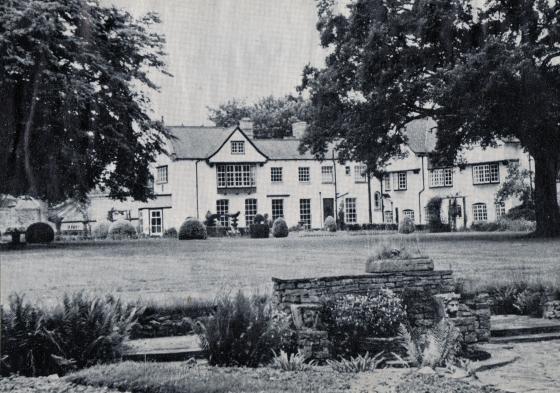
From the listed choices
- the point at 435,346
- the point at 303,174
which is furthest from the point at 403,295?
the point at 303,174

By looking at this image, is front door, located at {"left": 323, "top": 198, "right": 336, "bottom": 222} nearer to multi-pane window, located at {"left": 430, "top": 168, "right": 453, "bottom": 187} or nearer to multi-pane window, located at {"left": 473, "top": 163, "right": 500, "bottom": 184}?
multi-pane window, located at {"left": 430, "top": 168, "right": 453, "bottom": 187}

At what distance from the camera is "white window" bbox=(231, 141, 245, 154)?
169 feet

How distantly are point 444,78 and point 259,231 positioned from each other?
1648 cm

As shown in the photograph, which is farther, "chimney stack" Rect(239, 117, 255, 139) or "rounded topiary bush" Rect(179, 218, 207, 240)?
"chimney stack" Rect(239, 117, 255, 139)

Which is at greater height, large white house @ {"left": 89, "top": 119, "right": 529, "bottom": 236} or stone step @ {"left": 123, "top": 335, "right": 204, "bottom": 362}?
large white house @ {"left": 89, "top": 119, "right": 529, "bottom": 236}

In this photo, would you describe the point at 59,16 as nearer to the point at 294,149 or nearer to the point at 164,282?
the point at 164,282

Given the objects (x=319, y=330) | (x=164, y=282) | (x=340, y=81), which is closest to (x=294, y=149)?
(x=340, y=81)

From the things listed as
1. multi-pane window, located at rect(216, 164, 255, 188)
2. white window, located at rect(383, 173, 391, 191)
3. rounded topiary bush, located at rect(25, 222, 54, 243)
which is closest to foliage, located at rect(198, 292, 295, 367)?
rounded topiary bush, located at rect(25, 222, 54, 243)

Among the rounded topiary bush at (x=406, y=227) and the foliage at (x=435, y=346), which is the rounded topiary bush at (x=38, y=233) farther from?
the foliage at (x=435, y=346)

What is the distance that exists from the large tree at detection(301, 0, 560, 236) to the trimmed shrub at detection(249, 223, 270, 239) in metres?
8.68

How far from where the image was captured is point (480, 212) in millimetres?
48438

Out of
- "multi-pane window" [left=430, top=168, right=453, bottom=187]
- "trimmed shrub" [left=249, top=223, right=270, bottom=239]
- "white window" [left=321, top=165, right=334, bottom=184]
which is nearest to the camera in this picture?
"trimmed shrub" [left=249, top=223, right=270, bottom=239]

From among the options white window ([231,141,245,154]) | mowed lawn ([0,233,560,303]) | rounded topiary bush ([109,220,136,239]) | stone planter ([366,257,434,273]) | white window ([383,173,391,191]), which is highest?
white window ([231,141,245,154])

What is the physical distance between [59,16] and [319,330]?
743 inches
